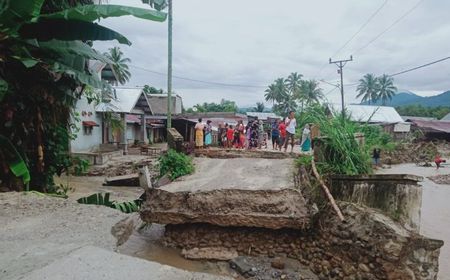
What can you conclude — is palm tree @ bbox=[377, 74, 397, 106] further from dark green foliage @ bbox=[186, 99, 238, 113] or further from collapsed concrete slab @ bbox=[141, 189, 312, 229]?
collapsed concrete slab @ bbox=[141, 189, 312, 229]

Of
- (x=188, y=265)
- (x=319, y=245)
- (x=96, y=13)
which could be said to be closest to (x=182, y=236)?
(x=188, y=265)

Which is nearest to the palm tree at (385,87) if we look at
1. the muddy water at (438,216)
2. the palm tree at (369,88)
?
the palm tree at (369,88)

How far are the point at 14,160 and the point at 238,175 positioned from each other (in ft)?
17.6

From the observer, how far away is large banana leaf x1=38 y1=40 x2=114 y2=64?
5966mm

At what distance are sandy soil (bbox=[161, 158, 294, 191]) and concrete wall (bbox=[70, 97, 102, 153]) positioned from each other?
1204cm

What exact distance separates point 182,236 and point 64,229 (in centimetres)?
471

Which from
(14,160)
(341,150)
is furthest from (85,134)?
(341,150)

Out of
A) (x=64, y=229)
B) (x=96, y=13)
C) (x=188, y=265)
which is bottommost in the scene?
(x=188, y=265)

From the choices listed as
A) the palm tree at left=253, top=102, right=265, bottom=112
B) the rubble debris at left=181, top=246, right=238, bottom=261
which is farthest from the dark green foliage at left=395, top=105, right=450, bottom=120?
the rubble debris at left=181, top=246, right=238, bottom=261

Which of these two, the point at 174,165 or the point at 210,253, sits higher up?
the point at 174,165

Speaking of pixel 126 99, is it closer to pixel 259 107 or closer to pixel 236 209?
pixel 236 209

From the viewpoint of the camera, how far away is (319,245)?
26.6 feet

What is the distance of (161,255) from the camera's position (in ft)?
27.2

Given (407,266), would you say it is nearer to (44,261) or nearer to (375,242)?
(375,242)
